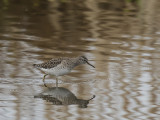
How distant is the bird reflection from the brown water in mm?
19

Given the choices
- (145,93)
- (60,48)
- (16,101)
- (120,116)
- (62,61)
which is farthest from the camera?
(60,48)

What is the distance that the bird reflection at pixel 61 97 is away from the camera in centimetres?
991

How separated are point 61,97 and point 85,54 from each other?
11.8ft

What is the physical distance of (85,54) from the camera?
13.7m

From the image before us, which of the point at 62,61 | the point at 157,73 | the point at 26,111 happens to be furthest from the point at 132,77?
the point at 26,111

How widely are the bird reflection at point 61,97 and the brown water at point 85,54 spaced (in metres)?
0.02

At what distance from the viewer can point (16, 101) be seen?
32.4 ft

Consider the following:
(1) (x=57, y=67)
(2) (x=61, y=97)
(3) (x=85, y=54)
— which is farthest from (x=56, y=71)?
(3) (x=85, y=54)

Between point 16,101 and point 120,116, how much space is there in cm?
201

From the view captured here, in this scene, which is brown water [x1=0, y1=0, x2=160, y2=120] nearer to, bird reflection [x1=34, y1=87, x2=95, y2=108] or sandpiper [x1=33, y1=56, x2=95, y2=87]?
bird reflection [x1=34, y1=87, x2=95, y2=108]

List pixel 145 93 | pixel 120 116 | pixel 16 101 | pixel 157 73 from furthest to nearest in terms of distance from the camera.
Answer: pixel 157 73, pixel 145 93, pixel 16 101, pixel 120 116

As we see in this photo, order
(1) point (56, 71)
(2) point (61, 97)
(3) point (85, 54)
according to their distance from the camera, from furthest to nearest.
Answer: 1. (3) point (85, 54)
2. (1) point (56, 71)
3. (2) point (61, 97)

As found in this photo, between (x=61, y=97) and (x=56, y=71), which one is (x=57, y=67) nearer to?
(x=56, y=71)

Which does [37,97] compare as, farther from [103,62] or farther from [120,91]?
[103,62]
